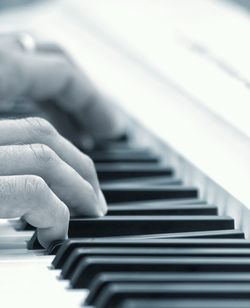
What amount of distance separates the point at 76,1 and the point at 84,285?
1.43 metres

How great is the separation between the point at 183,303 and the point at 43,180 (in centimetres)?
24

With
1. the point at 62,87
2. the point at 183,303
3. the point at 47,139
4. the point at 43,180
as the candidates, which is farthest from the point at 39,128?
the point at 62,87

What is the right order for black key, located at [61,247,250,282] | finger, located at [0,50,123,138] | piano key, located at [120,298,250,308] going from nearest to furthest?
piano key, located at [120,298,250,308], black key, located at [61,247,250,282], finger, located at [0,50,123,138]

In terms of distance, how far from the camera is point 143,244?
832 millimetres

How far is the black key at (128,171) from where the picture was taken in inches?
46.8

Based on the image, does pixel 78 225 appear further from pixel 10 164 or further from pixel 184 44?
pixel 184 44

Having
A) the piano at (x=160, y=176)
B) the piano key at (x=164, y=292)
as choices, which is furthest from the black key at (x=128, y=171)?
the piano key at (x=164, y=292)

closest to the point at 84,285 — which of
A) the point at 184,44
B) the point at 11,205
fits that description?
the point at 11,205

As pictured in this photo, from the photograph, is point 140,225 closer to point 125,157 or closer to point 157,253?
point 157,253

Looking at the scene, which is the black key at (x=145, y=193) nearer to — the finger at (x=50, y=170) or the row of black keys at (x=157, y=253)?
the row of black keys at (x=157, y=253)

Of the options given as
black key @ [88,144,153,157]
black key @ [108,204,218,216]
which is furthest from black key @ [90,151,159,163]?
black key @ [108,204,218,216]

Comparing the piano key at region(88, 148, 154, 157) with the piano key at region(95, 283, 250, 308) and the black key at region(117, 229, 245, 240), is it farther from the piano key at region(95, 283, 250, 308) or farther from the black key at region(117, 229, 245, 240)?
the piano key at region(95, 283, 250, 308)

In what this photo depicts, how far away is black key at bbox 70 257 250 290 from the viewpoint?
757 millimetres

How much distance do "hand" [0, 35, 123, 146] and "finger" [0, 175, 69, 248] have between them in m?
0.60
